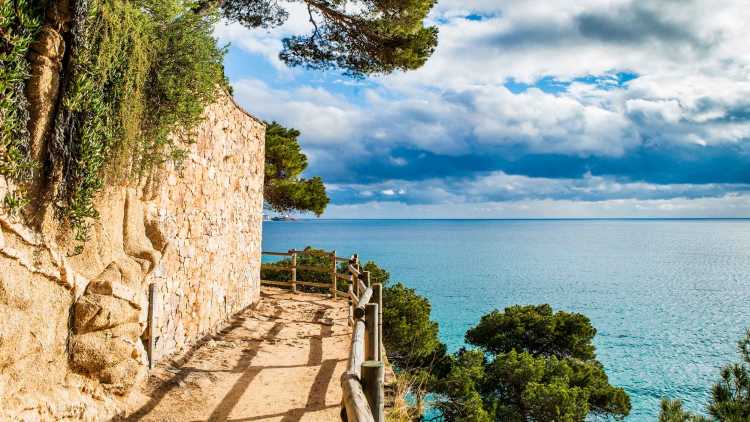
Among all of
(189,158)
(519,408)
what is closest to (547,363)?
(519,408)

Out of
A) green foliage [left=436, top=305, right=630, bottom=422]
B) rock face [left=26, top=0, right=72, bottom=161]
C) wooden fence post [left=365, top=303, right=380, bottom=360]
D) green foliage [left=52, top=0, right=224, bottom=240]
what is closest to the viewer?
rock face [left=26, top=0, right=72, bottom=161]

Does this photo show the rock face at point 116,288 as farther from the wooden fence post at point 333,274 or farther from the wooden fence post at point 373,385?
the wooden fence post at point 333,274

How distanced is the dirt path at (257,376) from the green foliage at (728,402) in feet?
21.1

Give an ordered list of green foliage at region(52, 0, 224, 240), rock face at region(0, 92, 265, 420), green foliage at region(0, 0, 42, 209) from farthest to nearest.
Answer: green foliage at region(52, 0, 224, 240) → rock face at region(0, 92, 265, 420) → green foliage at region(0, 0, 42, 209)

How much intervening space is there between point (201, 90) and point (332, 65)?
21.0ft

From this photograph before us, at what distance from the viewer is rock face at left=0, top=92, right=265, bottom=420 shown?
3318 millimetres

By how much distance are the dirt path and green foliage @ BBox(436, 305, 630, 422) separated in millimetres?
6357

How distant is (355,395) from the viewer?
2537 mm

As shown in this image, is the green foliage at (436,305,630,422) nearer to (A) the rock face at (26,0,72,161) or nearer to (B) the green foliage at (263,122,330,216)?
(B) the green foliage at (263,122,330,216)

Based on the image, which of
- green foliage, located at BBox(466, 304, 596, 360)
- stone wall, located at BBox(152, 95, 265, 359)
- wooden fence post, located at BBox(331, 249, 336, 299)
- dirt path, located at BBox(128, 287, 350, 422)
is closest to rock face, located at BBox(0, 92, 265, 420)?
stone wall, located at BBox(152, 95, 265, 359)

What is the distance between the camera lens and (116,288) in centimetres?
420

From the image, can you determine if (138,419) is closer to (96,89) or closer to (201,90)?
(96,89)

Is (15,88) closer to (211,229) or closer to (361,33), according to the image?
(211,229)

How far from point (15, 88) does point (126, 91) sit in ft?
3.40
